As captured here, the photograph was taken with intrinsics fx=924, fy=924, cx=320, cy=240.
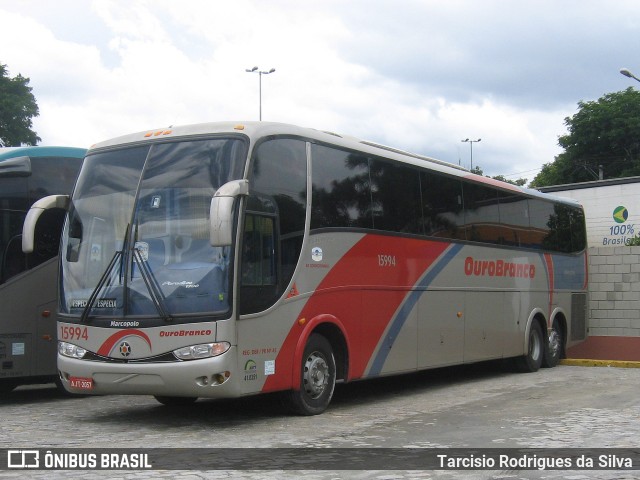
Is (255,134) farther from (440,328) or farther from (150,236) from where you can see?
(440,328)

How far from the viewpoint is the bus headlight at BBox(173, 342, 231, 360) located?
9.66 meters

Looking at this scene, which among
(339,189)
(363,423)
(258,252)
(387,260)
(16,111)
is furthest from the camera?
(16,111)

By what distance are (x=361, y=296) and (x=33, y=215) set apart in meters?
4.28

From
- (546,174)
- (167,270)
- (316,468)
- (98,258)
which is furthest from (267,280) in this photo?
(546,174)

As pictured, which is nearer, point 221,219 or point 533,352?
point 221,219

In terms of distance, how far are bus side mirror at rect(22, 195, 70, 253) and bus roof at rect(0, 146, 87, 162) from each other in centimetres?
170

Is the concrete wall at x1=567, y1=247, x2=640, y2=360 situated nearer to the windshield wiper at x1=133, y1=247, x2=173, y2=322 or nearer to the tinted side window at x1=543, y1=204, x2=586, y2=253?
the tinted side window at x1=543, y1=204, x2=586, y2=253

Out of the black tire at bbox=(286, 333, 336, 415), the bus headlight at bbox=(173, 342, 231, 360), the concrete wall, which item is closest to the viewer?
the bus headlight at bbox=(173, 342, 231, 360)

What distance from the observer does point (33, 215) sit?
35.8ft

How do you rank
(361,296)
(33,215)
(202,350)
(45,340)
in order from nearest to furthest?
(202,350) → (33,215) → (361,296) → (45,340)

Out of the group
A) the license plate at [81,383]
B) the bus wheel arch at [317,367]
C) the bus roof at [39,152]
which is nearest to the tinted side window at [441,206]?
the bus wheel arch at [317,367]

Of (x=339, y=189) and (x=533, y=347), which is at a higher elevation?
(x=339, y=189)

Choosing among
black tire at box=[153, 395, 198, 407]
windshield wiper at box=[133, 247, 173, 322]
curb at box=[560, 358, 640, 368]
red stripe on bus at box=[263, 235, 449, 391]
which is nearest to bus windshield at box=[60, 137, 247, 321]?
windshield wiper at box=[133, 247, 173, 322]

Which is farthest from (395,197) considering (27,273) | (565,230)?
(565,230)
